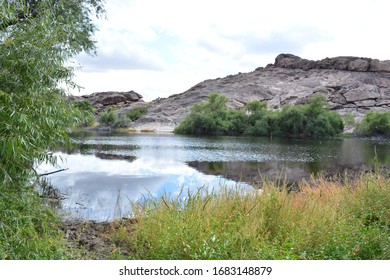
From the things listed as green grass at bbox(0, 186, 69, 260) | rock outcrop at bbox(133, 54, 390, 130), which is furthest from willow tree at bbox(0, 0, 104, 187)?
rock outcrop at bbox(133, 54, 390, 130)

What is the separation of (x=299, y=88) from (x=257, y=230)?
10711 cm

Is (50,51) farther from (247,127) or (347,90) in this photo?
(347,90)

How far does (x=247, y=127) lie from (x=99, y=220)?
2346 inches

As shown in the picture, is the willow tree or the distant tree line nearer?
the willow tree

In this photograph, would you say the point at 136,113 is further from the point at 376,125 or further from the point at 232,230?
the point at 232,230

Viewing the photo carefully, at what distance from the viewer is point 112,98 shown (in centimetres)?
12669

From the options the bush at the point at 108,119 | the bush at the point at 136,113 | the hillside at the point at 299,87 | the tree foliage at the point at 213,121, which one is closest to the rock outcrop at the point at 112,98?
the bush at the point at 136,113

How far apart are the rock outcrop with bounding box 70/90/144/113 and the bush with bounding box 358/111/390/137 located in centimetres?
7992

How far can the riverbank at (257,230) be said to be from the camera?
4.81m

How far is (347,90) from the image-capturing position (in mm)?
97875

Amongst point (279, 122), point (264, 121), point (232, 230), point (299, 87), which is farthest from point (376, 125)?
point (232, 230)

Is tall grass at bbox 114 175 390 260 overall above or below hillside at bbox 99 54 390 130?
below

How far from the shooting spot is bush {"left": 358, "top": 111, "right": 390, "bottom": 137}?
63781 mm

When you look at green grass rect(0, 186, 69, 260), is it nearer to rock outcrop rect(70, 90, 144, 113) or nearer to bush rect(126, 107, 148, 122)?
bush rect(126, 107, 148, 122)
